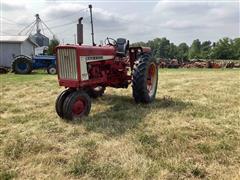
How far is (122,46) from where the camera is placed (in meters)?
9.20

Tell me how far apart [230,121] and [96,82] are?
2.82 m

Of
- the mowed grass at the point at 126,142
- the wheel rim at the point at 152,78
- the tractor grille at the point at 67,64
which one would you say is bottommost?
the mowed grass at the point at 126,142

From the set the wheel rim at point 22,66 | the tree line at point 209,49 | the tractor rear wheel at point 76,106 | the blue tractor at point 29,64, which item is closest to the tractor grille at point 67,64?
the tractor rear wheel at point 76,106

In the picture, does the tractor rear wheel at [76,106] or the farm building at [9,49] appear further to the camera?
the farm building at [9,49]

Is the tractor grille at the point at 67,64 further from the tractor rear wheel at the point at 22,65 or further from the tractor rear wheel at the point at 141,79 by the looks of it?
the tractor rear wheel at the point at 22,65

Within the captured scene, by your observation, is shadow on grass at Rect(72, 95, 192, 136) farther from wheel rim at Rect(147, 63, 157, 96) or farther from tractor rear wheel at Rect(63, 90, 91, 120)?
wheel rim at Rect(147, 63, 157, 96)

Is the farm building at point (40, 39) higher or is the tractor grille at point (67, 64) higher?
the farm building at point (40, 39)

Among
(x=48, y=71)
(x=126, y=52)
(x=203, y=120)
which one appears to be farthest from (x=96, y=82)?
(x=48, y=71)

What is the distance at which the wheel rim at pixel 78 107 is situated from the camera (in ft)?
23.6

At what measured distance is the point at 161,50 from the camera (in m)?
84.4

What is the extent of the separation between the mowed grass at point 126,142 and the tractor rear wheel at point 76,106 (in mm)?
227

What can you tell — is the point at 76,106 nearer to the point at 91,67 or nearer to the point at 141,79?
the point at 91,67

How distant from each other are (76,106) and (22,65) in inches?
611

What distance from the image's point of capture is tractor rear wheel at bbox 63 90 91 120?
705cm
